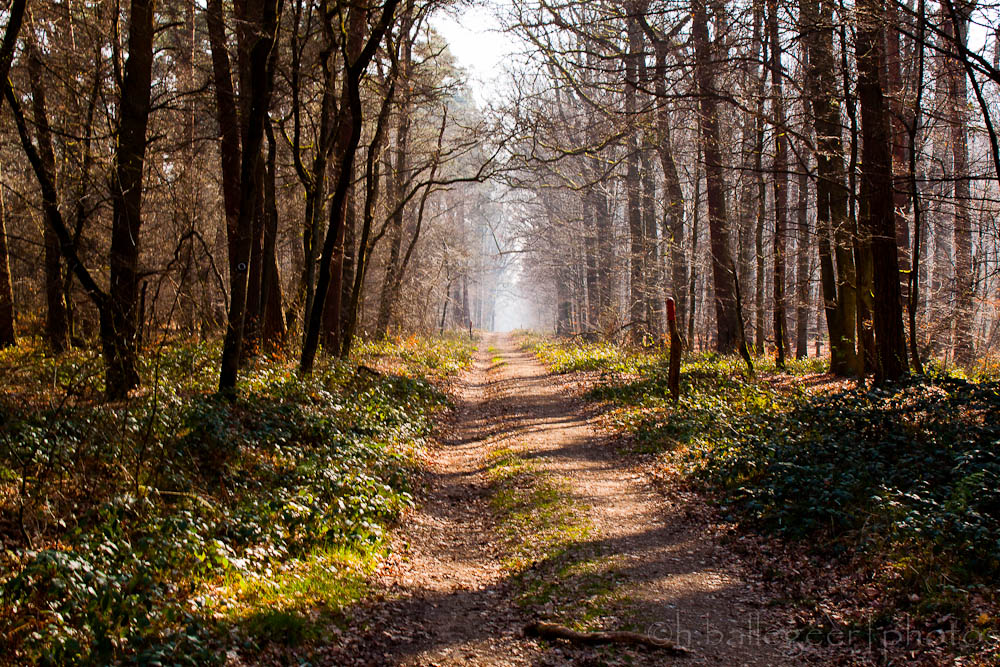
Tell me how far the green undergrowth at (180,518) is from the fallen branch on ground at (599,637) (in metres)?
1.60

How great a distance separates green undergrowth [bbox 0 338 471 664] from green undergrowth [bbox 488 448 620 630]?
133 centimetres

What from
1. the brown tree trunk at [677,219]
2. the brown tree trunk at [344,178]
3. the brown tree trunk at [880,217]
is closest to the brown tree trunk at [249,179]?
the brown tree trunk at [344,178]

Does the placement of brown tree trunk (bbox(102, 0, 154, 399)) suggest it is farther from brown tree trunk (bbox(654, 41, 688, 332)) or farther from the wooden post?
brown tree trunk (bbox(654, 41, 688, 332))

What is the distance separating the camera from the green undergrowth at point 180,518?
153 inches

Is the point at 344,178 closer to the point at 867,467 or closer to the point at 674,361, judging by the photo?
the point at 674,361

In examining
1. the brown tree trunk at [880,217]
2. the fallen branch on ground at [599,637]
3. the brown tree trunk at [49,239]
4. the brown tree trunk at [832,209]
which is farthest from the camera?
the brown tree trunk at [832,209]

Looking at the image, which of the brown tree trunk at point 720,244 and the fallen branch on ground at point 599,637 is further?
the brown tree trunk at point 720,244

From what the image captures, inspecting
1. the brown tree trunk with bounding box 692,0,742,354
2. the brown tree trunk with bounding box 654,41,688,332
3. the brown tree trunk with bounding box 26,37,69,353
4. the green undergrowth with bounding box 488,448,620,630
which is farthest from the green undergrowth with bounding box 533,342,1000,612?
the brown tree trunk with bounding box 26,37,69,353

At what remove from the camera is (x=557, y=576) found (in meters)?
5.63

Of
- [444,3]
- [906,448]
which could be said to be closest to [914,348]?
[906,448]

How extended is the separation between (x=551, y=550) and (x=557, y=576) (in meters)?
0.58

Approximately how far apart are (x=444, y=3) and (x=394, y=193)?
34.3 ft

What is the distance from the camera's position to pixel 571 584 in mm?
5445

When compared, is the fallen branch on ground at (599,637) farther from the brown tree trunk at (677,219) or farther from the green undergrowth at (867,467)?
the brown tree trunk at (677,219)
